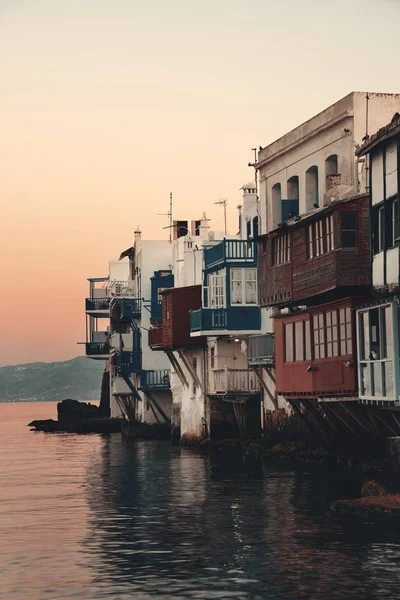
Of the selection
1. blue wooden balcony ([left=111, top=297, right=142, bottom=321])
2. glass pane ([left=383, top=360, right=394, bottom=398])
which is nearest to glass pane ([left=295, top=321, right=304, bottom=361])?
glass pane ([left=383, top=360, right=394, bottom=398])

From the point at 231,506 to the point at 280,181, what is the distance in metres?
23.5

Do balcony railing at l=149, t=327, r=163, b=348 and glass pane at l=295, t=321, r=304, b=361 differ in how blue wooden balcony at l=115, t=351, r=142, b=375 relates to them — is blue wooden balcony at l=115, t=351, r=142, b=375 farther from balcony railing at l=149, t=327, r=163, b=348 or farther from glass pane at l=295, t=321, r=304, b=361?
glass pane at l=295, t=321, r=304, b=361

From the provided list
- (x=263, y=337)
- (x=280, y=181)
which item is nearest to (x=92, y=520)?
(x=263, y=337)

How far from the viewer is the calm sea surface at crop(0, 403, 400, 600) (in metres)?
23.7

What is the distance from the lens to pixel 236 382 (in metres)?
62.4

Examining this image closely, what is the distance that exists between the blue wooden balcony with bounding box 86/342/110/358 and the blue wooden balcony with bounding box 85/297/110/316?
2705 mm

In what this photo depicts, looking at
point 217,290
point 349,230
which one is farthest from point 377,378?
point 217,290

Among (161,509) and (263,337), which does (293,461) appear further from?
(161,509)

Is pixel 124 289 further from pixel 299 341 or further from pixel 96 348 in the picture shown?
pixel 299 341

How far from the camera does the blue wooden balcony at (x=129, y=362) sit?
8731cm

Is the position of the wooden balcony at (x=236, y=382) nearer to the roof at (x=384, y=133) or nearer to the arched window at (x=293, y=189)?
the arched window at (x=293, y=189)

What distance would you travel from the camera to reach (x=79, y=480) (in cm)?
5031

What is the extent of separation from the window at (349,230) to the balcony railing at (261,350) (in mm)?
15964

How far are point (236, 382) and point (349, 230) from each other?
2420cm
